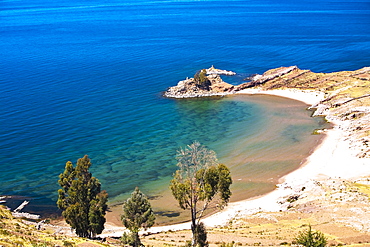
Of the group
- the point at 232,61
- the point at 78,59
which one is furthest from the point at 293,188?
the point at 78,59

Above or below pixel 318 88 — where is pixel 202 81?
above

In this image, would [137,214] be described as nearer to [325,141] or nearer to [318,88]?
[325,141]

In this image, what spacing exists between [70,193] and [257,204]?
103 feet

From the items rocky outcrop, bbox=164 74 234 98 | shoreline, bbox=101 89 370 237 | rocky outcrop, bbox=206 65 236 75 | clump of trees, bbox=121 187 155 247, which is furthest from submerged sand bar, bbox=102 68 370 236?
rocky outcrop, bbox=206 65 236 75

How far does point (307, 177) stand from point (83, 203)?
42.6 metres

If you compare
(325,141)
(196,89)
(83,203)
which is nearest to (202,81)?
(196,89)

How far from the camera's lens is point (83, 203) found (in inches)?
1852

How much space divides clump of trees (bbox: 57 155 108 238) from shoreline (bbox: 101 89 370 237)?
24.0 ft

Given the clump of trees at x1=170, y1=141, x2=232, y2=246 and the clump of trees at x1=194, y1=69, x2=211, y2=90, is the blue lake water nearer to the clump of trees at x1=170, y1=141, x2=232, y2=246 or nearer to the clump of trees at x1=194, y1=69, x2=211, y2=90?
the clump of trees at x1=194, y1=69, x2=211, y2=90

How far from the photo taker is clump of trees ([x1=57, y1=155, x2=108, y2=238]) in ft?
151

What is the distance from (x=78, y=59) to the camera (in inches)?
6516

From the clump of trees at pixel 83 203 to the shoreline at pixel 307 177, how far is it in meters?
7.31

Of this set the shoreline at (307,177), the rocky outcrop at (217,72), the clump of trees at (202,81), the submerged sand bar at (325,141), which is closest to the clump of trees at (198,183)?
the shoreline at (307,177)

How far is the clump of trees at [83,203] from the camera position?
46062 millimetres
